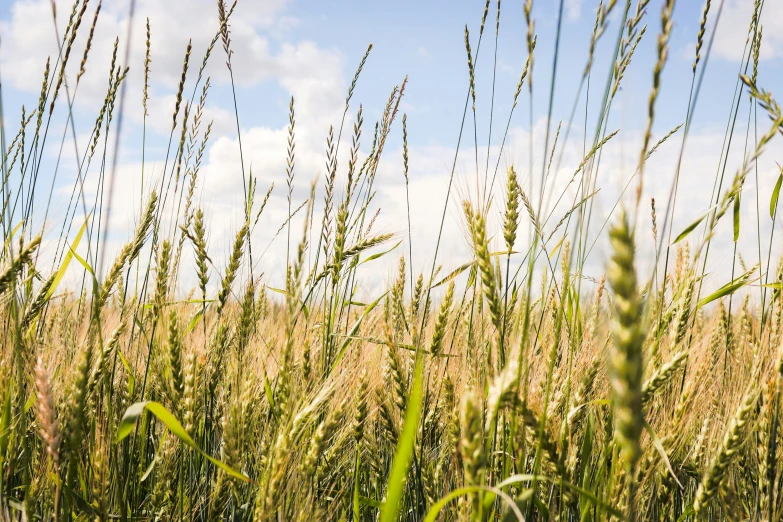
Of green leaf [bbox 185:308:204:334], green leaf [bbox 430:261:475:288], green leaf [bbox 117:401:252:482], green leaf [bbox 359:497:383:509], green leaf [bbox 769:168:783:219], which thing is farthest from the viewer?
green leaf [bbox 185:308:204:334]

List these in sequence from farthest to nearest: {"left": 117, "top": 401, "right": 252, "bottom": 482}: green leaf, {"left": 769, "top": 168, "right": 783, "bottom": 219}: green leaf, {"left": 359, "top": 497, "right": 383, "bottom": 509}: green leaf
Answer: {"left": 769, "top": 168, "right": 783, "bottom": 219}: green leaf
{"left": 359, "top": 497, "right": 383, "bottom": 509}: green leaf
{"left": 117, "top": 401, "right": 252, "bottom": 482}: green leaf

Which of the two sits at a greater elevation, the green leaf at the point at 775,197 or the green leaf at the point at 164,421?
the green leaf at the point at 775,197

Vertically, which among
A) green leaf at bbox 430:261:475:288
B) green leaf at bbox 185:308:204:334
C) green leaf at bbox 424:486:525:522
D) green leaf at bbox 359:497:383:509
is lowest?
green leaf at bbox 359:497:383:509

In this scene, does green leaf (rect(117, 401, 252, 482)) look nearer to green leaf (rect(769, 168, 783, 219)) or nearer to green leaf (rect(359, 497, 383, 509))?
green leaf (rect(359, 497, 383, 509))

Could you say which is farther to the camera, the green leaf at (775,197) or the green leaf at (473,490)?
the green leaf at (775,197)

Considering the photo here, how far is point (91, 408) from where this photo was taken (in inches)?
64.9

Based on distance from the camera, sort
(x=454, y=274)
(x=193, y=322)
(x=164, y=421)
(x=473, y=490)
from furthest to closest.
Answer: (x=193, y=322) < (x=454, y=274) < (x=164, y=421) < (x=473, y=490)

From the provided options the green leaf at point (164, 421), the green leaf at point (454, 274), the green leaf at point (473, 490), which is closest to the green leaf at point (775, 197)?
the green leaf at point (454, 274)

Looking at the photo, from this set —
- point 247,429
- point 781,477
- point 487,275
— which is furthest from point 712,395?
point 247,429

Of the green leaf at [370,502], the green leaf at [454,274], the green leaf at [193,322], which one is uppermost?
the green leaf at [454,274]

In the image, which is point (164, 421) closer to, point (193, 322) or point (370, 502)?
point (370, 502)

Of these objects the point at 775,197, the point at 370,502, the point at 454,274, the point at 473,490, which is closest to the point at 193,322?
the point at 454,274

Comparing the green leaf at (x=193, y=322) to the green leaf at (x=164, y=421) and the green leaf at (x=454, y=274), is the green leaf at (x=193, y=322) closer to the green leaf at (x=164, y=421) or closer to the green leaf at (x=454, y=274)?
the green leaf at (x=454, y=274)

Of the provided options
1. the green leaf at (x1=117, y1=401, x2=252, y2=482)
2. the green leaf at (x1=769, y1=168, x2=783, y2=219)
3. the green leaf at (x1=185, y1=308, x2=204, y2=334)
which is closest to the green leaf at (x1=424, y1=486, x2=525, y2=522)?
the green leaf at (x1=117, y1=401, x2=252, y2=482)
